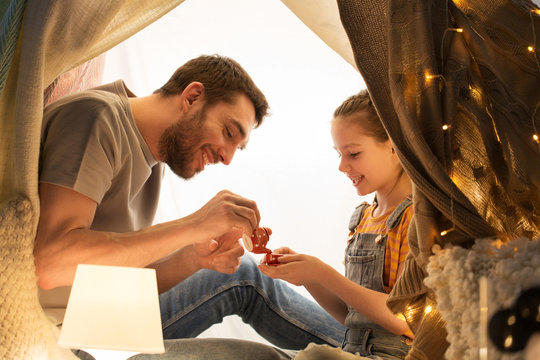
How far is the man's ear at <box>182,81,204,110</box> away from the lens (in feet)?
5.52

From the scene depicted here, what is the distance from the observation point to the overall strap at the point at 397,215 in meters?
1.46

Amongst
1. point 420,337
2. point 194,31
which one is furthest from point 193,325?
point 194,31

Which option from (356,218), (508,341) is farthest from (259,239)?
(508,341)

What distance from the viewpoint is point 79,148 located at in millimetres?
1265

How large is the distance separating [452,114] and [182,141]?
917 mm

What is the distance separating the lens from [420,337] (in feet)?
2.93

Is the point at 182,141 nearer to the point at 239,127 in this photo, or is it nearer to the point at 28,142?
the point at 239,127

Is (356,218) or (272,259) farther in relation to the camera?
(356,218)

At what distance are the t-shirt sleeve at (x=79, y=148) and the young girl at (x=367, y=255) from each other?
1.63 feet

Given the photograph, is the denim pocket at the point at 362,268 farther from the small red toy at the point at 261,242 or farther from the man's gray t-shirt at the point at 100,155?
the man's gray t-shirt at the point at 100,155

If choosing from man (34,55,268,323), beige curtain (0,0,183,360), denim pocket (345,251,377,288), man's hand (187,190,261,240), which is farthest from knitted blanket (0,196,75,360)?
denim pocket (345,251,377,288)

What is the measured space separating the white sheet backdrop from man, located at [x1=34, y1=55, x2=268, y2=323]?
2.57 feet

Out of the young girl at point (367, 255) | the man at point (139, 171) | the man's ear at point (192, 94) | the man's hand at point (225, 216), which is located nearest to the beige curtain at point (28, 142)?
the man at point (139, 171)

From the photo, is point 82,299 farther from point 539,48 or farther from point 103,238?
point 539,48
